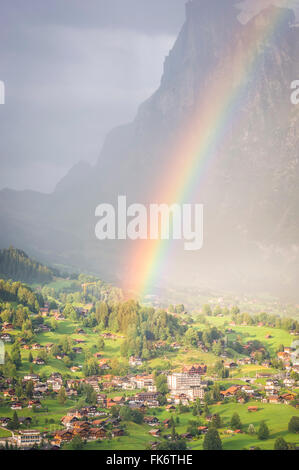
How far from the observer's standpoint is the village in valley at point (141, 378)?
57.9 m

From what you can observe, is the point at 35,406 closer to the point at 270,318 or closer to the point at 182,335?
the point at 182,335

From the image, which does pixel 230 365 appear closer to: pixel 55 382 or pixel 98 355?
pixel 98 355

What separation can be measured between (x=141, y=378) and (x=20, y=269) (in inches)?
2250

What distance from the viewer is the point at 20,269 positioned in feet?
416

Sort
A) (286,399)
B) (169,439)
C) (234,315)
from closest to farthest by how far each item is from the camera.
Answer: (169,439) < (286,399) < (234,315)

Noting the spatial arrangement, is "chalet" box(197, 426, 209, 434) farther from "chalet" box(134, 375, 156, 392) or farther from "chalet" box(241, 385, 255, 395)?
"chalet" box(134, 375, 156, 392)

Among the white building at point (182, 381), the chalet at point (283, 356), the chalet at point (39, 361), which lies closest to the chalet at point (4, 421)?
the chalet at point (39, 361)

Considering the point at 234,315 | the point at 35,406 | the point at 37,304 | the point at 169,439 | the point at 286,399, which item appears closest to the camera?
the point at 169,439

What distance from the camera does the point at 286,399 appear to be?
68.2 metres

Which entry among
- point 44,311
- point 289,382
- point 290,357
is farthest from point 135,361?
point 44,311

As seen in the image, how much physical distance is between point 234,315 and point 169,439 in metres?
51.2

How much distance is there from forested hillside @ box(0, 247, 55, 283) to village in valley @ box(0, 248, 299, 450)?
18.3 metres

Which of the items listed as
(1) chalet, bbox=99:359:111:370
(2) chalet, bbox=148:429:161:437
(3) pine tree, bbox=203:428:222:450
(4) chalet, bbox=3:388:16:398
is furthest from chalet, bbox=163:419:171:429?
(1) chalet, bbox=99:359:111:370
